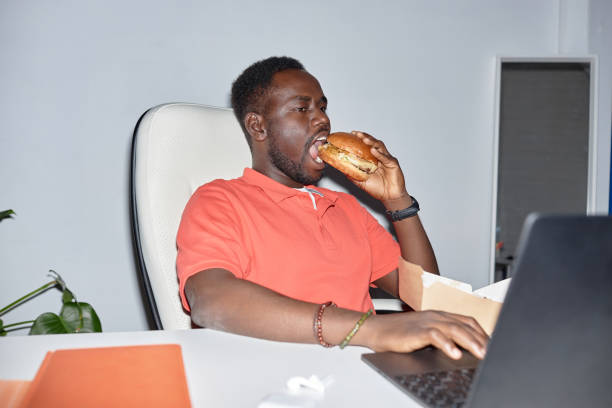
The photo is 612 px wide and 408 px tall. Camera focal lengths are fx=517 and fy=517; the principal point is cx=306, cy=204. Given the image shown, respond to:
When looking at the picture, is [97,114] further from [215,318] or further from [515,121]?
[515,121]

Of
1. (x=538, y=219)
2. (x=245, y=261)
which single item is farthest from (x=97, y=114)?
(x=538, y=219)

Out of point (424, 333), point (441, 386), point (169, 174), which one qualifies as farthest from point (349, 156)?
point (441, 386)

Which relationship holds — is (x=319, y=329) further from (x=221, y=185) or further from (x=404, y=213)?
(x=404, y=213)

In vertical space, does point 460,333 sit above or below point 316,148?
below

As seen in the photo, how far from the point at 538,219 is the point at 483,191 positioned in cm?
190

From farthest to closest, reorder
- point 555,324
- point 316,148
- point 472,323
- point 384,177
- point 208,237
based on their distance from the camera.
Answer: point 384,177
point 316,148
point 208,237
point 472,323
point 555,324

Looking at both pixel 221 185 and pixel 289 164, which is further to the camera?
pixel 289 164

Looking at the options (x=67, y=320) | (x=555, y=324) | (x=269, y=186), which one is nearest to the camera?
(x=555, y=324)

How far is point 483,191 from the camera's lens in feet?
7.25

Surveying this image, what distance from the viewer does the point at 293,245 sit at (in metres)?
1.25

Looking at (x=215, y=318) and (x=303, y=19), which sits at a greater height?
(x=303, y=19)

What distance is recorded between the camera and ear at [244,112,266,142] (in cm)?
149

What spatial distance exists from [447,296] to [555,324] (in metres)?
0.40

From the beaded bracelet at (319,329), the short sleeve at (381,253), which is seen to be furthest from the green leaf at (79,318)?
the beaded bracelet at (319,329)
